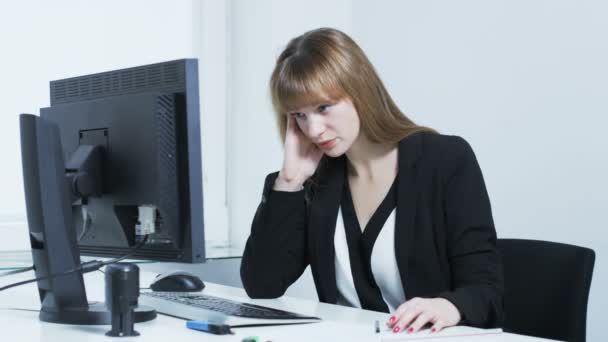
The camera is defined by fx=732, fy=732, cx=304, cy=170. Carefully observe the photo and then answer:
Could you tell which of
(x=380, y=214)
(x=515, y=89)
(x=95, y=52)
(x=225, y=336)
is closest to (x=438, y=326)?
(x=225, y=336)

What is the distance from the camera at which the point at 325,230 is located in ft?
5.56

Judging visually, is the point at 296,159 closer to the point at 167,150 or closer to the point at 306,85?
the point at 306,85

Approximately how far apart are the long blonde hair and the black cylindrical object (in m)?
0.60

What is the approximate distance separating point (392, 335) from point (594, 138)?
1.22m

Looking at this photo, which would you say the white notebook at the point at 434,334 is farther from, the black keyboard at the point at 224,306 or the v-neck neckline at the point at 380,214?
the v-neck neckline at the point at 380,214

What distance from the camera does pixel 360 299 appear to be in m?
1.65

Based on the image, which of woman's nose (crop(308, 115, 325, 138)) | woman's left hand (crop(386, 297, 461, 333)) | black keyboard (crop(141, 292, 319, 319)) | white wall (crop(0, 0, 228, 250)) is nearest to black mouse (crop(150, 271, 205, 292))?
black keyboard (crop(141, 292, 319, 319))

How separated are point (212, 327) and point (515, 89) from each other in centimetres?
146

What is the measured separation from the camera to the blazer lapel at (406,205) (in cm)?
159

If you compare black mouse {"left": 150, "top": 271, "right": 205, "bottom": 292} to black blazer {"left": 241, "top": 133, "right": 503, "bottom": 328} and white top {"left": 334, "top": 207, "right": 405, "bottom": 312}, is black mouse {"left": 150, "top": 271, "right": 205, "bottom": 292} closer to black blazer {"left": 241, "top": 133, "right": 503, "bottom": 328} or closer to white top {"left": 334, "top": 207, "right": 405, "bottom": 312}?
black blazer {"left": 241, "top": 133, "right": 503, "bottom": 328}

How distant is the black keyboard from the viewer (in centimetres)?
132

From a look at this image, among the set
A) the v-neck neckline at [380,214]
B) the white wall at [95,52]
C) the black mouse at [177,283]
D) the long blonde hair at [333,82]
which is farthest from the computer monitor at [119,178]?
the white wall at [95,52]

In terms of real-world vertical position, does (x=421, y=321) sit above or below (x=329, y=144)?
below

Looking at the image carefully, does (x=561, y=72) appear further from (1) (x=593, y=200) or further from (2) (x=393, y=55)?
(2) (x=393, y=55)
